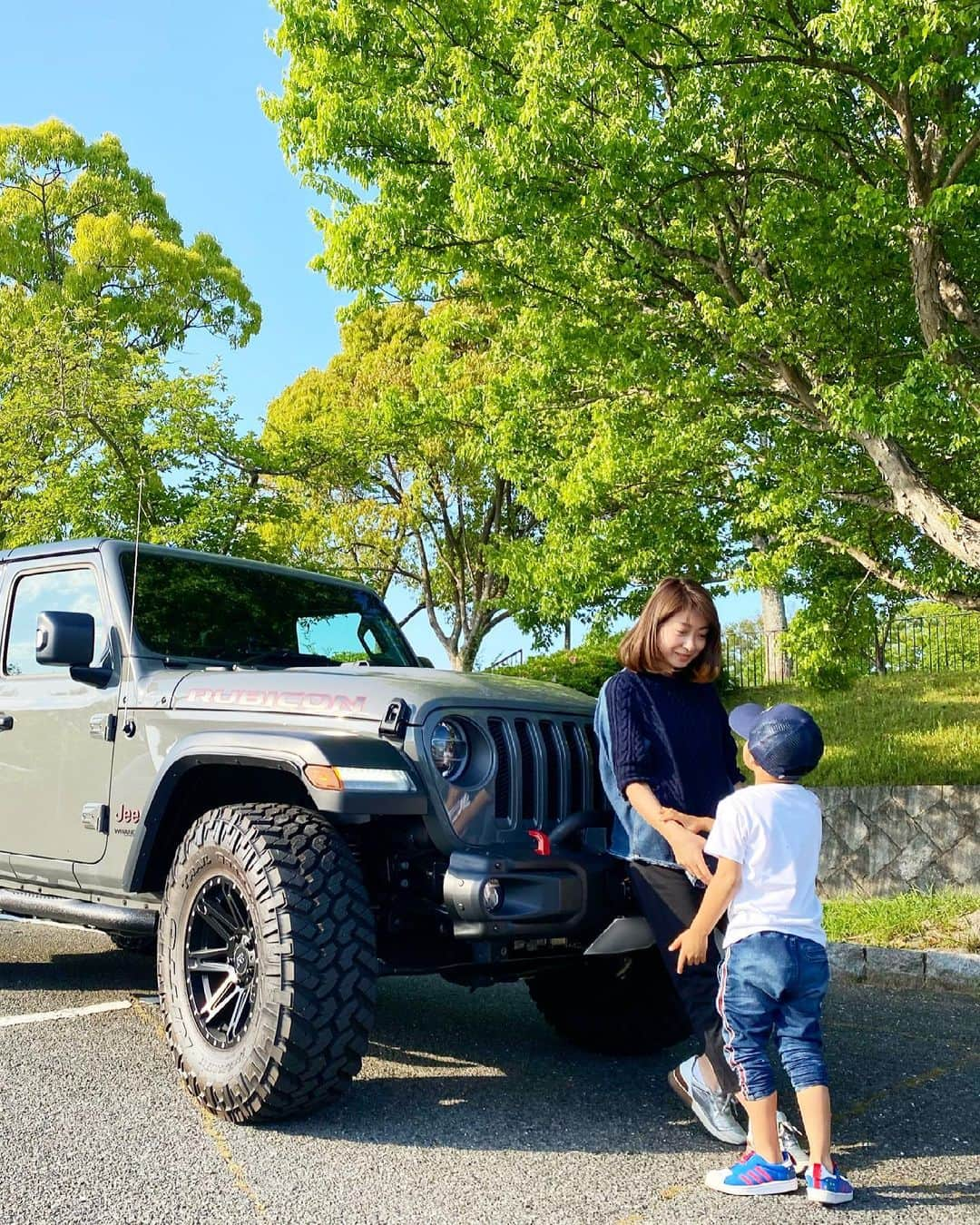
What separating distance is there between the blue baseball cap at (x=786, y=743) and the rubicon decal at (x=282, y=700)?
137cm

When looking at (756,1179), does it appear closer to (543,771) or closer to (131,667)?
(543,771)

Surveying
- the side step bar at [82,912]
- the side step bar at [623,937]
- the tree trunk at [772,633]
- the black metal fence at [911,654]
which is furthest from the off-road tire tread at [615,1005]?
the black metal fence at [911,654]

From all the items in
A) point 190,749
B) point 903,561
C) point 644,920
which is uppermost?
point 903,561

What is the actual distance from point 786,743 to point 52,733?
129 inches

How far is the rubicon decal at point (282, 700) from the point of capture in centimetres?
421

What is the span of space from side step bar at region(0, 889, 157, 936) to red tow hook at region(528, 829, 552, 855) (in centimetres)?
159

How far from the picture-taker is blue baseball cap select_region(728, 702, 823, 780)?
3625mm

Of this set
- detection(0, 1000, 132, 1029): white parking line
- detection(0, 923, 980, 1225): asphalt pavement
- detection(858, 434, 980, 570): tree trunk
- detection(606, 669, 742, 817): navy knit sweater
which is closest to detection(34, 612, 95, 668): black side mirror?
detection(0, 923, 980, 1225): asphalt pavement

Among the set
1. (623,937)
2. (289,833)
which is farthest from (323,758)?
(623,937)

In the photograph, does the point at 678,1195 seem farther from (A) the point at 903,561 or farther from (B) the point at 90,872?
(A) the point at 903,561

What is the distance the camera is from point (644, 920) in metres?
4.09

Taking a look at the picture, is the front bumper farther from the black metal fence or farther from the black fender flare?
the black metal fence

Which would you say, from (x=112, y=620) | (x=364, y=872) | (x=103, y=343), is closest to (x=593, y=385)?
(x=112, y=620)

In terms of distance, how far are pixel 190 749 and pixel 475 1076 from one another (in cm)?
174
